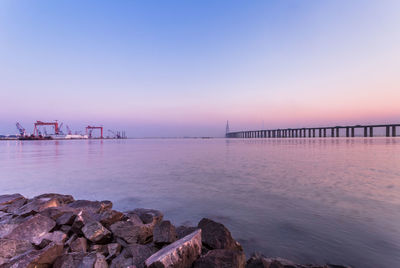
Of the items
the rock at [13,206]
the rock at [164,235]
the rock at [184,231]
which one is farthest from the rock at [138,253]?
the rock at [13,206]

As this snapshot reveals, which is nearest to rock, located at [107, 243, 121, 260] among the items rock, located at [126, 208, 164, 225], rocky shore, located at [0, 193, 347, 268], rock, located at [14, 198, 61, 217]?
rocky shore, located at [0, 193, 347, 268]

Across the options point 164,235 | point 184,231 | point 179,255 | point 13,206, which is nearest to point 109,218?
point 164,235

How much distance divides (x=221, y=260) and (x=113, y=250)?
182 cm

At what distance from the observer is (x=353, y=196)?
246 inches

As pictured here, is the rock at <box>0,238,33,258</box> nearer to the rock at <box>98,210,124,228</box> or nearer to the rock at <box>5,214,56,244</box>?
the rock at <box>5,214,56,244</box>

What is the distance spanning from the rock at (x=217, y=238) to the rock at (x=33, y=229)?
9.14 ft

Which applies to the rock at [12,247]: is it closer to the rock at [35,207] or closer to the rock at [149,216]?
the rock at [35,207]

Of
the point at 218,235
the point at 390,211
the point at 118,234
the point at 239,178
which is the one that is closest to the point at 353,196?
the point at 390,211

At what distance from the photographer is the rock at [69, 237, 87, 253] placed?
3.11m

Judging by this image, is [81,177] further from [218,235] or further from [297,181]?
[297,181]

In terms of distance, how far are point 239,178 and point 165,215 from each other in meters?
4.86

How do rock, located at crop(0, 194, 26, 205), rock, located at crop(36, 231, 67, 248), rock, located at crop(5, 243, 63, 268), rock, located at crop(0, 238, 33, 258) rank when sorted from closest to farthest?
rock, located at crop(5, 243, 63, 268) → rock, located at crop(0, 238, 33, 258) → rock, located at crop(36, 231, 67, 248) → rock, located at crop(0, 194, 26, 205)

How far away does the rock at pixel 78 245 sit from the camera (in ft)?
10.2

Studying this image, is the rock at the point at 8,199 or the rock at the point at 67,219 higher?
the rock at the point at 67,219
